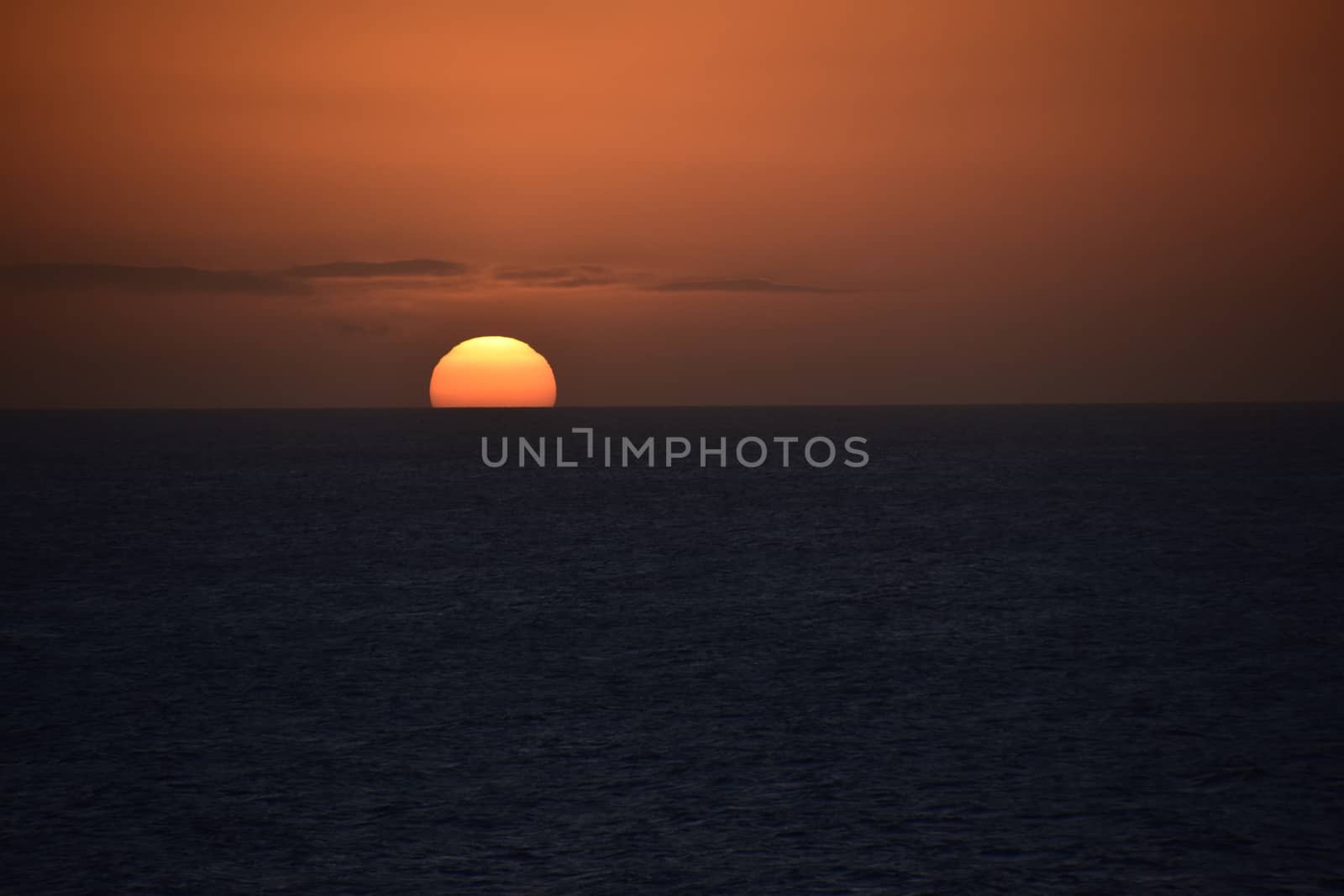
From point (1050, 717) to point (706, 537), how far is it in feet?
203

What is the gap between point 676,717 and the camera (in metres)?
42.2

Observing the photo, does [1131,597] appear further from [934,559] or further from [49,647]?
[49,647]

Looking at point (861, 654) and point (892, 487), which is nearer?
→ point (861, 654)

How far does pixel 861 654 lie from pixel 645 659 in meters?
8.52

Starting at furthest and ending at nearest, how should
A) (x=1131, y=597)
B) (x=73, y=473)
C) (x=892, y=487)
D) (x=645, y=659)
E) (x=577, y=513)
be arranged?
(x=73, y=473) < (x=892, y=487) < (x=577, y=513) < (x=1131, y=597) < (x=645, y=659)

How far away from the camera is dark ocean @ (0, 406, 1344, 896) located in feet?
96.1

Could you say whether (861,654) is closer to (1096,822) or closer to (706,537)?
(1096,822)

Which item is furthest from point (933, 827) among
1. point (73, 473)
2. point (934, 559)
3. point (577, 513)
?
point (73, 473)

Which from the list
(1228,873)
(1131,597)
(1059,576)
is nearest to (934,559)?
(1059,576)

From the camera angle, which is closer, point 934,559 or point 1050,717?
point 1050,717

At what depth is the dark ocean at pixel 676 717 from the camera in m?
29.3

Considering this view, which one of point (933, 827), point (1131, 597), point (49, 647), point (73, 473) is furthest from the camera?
point (73, 473)

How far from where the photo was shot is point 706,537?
10338 centimetres

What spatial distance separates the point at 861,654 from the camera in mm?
53219
